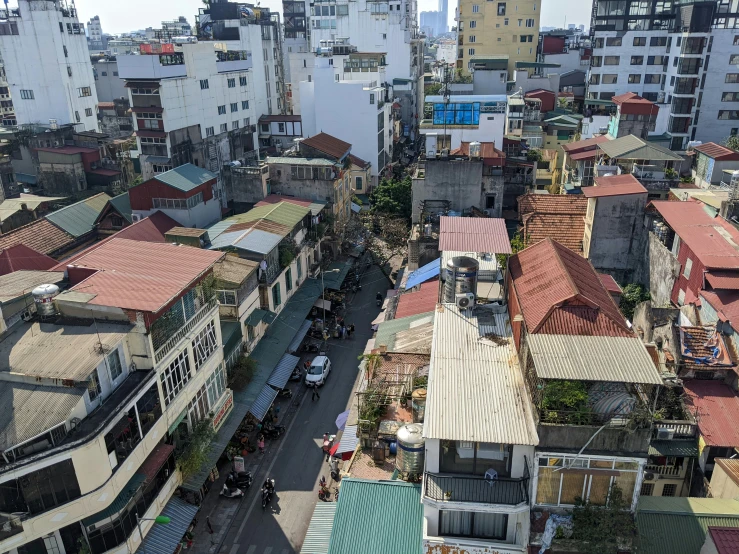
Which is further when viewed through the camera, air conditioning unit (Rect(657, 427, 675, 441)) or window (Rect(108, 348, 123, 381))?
air conditioning unit (Rect(657, 427, 675, 441))

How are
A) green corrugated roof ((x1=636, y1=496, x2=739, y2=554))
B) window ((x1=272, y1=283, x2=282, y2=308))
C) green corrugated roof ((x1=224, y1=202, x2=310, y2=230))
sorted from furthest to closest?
green corrugated roof ((x1=224, y1=202, x2=310, y2=230)), window ((x1=272, y1=283, x2=282, y2=308)), green corrugated roof ((x1=636, y1=496, x2=739, y2=554))

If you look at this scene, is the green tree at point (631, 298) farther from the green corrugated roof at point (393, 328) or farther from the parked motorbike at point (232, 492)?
the parked motorbike at point (232, 492)

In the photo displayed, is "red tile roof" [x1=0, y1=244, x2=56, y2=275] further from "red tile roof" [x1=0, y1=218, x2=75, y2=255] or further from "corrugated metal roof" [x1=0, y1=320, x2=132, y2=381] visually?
"corrugated metal roof" [x1=0, y1=320, x2=132, y2=381]

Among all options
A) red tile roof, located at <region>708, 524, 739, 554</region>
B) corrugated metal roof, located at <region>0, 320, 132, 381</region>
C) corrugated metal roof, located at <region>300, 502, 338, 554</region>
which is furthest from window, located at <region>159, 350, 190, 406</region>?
red tile roof, located at <region>708, 524, 739, 554</region>

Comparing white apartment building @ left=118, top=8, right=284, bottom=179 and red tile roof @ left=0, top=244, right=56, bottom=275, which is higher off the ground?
white apartment building @ left=118, top=8, right=284, bottom=179

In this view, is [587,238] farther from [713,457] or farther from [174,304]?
[174,304]

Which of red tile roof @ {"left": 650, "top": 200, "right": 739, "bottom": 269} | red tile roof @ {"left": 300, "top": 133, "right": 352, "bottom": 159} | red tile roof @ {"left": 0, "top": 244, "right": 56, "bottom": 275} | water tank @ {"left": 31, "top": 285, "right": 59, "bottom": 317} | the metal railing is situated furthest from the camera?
red tile roof @ {"left": 300, "top": 133, "right": 352, "bottom": 159}

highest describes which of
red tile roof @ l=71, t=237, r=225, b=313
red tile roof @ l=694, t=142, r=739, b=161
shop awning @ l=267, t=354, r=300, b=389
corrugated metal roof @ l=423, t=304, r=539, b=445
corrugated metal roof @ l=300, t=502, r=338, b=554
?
red tile roof @ l=694, t=142, r=739, b=161
